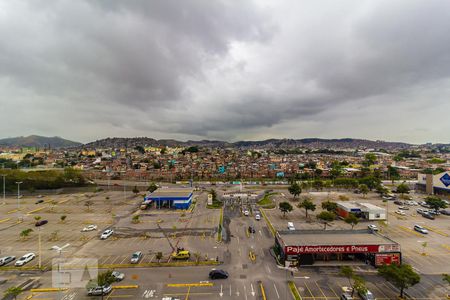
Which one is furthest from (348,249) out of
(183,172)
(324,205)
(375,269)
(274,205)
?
(183,172)

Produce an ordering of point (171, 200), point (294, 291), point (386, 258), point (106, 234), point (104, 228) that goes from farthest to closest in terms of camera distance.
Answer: point (171, 200) < point (104, 228) < point (106, 234) < point (386, 258) < point (294, 291)

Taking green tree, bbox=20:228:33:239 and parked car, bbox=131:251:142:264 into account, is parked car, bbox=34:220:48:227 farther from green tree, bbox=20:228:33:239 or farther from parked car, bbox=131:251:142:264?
parked car, bbox=131:251:142:264

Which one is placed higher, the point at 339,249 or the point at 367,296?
the point at 339,249

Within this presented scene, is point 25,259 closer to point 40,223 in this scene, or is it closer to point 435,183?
point 40,223

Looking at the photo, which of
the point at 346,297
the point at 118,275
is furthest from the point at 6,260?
the point at 346,297

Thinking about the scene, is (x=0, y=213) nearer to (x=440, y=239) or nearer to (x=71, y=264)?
(x=71, y=264)
